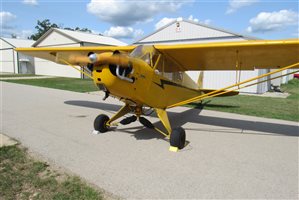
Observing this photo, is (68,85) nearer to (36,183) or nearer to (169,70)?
(169,70)

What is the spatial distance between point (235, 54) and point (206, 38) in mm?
10754

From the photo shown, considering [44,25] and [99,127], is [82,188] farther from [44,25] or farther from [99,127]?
[44,25]

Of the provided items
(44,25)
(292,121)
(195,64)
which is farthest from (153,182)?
(44,25)

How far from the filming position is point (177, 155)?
4.77 metres

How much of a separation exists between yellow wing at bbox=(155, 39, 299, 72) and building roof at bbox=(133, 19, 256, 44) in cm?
909

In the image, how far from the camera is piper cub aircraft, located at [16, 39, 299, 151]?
4.32 m

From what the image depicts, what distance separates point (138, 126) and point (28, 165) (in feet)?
11.3

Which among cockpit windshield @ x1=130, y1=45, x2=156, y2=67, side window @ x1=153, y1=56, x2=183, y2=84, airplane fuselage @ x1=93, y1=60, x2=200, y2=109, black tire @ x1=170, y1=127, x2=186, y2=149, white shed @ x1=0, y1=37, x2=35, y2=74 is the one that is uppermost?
white shed @ x1=0, y1=37, x2=35, y2=74

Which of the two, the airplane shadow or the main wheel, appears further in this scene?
the airplane shadow

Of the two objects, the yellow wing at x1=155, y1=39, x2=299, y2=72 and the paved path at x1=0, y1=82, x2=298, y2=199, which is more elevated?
the yellow wing at x1=155, y1=39, x2=299, y2=72

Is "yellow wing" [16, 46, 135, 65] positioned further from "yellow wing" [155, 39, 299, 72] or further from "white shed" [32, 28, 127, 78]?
"white shed" [32, 28, 127, 78]

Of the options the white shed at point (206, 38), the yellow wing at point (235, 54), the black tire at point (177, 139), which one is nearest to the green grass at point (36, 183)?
the black tire at point (177, 139)

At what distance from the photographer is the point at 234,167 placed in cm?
426

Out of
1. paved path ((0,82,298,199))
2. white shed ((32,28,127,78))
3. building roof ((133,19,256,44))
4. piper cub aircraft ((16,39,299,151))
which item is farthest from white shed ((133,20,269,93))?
white shed ((32,28,127,78))
